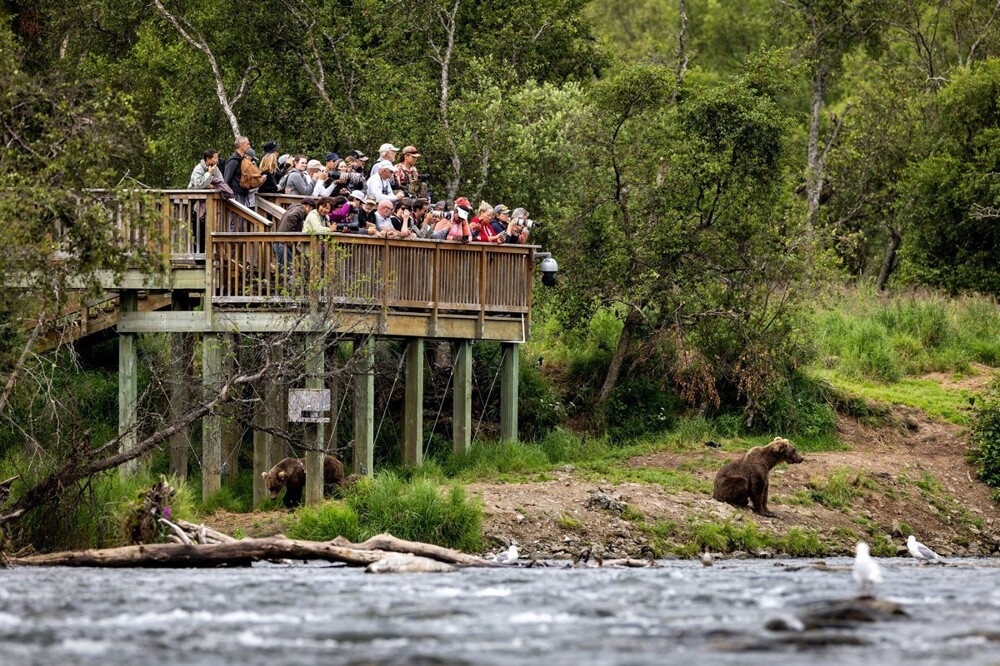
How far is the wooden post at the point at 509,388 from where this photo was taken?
103 feet

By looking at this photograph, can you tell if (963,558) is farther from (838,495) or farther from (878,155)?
(878,155)

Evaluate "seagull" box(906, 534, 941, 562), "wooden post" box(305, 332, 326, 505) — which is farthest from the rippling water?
"wooden post" box(305, 332, 326, 505)

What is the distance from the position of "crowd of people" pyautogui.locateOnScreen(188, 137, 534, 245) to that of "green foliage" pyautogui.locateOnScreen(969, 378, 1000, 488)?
842cm

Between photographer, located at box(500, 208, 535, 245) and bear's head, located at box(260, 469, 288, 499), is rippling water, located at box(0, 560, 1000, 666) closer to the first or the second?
bear's head, located at box(260, 469, 288, 499)

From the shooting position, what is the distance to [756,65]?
34.0m

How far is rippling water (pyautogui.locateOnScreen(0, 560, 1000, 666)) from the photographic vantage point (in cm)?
1448

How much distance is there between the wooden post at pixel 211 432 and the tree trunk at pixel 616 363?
25.7 feet

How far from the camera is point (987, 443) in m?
31.7

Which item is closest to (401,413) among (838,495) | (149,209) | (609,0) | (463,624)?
(838,495)

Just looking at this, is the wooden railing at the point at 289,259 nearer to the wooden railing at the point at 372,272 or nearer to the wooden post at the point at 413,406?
the wooden railing at the point at 372,272

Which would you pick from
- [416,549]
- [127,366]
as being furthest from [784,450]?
[127,366]

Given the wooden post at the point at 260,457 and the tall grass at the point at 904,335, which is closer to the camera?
the wooden post at the point at 260,457

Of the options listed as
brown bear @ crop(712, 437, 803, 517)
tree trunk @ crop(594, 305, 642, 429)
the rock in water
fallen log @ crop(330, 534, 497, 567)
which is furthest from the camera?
tree trunk @ crop(594, 305, 642, 429)

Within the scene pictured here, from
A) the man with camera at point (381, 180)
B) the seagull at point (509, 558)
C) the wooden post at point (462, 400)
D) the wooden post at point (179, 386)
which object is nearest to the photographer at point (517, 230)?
the wooden post at point (462, 400)
